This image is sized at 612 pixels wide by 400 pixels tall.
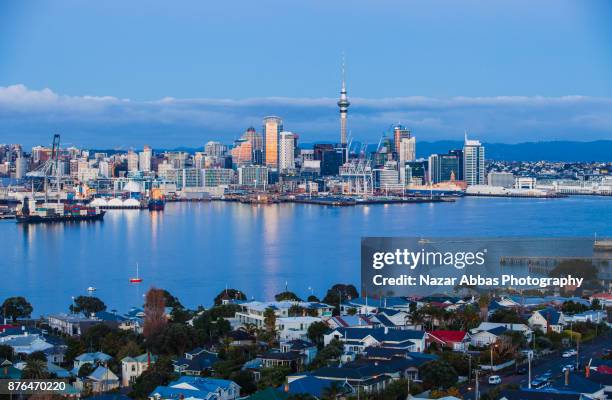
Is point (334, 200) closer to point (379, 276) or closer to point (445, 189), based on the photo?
point (445, 189)

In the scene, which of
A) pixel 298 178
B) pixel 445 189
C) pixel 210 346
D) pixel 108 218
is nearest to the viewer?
pixel 210 346

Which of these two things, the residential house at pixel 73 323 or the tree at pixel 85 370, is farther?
the residential house at pixel 73 323

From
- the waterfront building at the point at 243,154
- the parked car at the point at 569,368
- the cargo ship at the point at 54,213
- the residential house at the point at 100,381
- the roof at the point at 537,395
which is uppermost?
the waterfront building at the point at 243,154

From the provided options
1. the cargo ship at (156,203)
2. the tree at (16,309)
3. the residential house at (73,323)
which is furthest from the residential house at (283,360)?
the cargo ship at (156,203)

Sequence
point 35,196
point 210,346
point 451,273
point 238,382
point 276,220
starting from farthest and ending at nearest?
point 35,196, point 276,220, point 451,273, point 210,346, point 238,382

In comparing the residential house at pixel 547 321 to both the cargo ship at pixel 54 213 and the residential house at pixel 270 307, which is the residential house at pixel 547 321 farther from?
the cargo ship at pixel 54 213

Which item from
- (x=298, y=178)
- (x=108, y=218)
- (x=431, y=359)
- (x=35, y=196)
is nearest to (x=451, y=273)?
Answer: (x=431, y=359)
